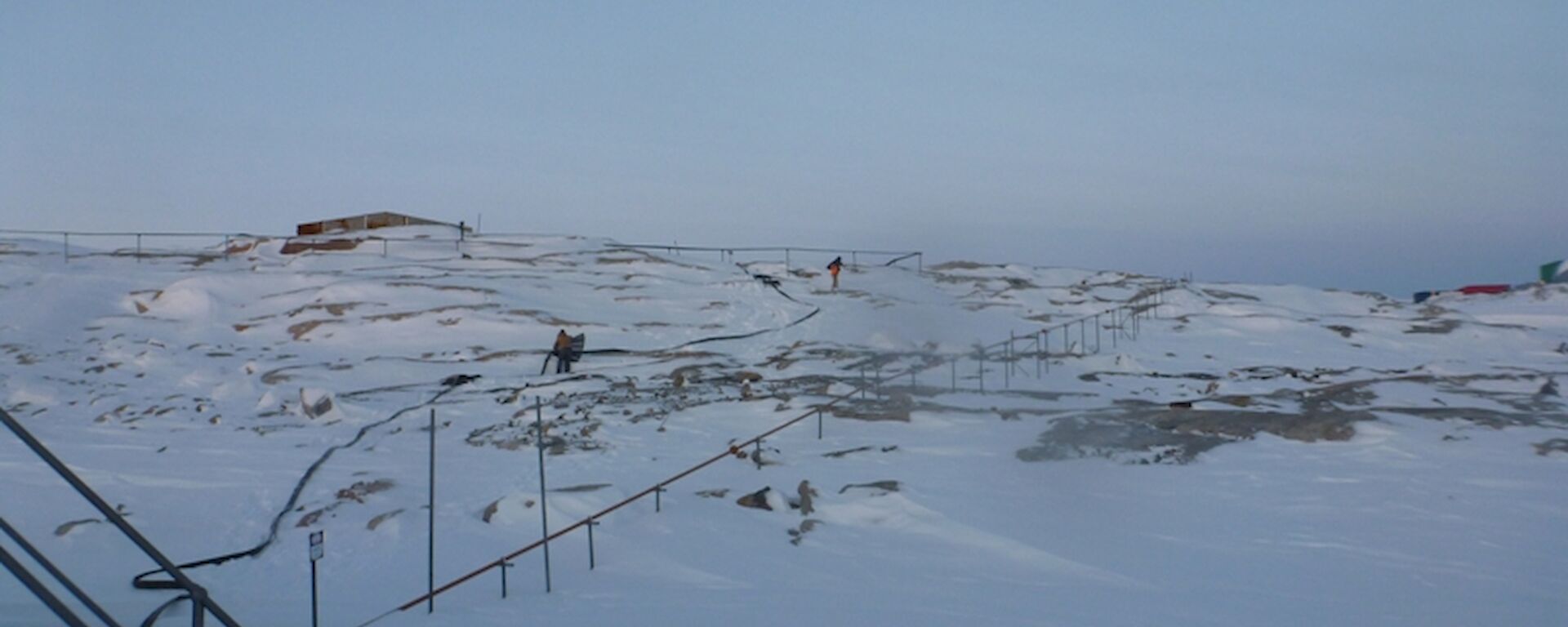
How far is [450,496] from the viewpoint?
14969mm

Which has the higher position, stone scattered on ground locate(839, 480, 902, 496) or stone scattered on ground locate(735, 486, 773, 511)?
stone scattered on ground locate(839, 480, 902, 496)

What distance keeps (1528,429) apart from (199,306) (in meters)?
29.2

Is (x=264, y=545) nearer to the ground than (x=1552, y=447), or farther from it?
nearer to the ground

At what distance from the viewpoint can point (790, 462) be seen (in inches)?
633

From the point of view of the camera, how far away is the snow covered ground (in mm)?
10625

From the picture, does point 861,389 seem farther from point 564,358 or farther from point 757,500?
point 564,358

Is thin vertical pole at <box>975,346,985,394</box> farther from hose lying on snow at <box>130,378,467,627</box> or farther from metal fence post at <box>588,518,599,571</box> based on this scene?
metal fence post at <box>588,518,599,571</box>

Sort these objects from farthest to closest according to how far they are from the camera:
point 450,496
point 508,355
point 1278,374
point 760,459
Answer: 1. point 508,355
2. point 1278,374
3. point 760,459
4. point 450,496

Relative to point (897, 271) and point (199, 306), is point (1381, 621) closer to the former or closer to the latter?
point (199, 306)

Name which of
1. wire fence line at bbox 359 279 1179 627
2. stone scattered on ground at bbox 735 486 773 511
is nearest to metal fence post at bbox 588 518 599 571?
wire fence line at bbox 359 279 1179 627

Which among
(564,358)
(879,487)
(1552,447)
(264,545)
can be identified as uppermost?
(564,358)

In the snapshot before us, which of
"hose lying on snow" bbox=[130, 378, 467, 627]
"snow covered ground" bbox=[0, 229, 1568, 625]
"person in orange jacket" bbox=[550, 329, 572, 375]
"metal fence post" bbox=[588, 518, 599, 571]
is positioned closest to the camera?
"hose lying on snow" bbox=[130, 378, 467, 627]

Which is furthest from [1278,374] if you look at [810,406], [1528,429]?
[810,406]

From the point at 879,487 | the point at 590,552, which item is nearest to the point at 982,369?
the point at 879,487
